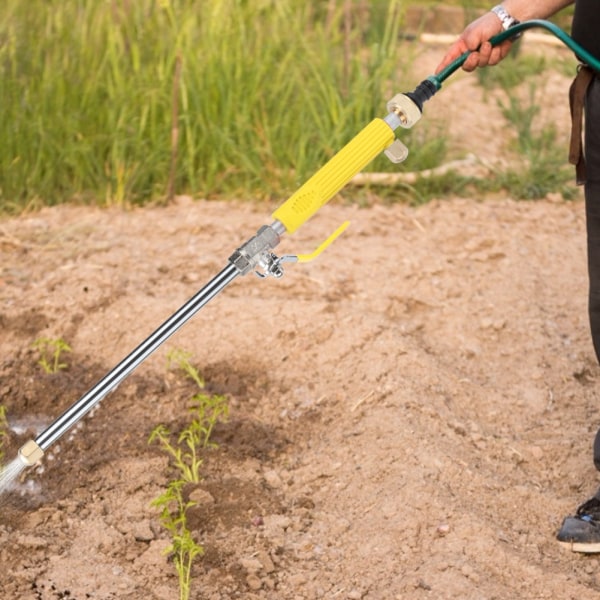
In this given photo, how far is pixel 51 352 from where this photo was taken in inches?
138

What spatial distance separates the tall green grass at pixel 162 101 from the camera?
442 centimetres

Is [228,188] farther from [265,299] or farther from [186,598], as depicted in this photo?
[186,598]

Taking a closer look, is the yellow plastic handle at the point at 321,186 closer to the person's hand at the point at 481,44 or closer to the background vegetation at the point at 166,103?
the person's hand at the point at 481,44

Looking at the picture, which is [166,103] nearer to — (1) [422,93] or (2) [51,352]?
(2) [51,352]

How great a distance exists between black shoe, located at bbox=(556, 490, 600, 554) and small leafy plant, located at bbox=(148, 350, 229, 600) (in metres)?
0.91

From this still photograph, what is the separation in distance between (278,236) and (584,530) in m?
1.10

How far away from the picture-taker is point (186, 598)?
8.15 ft

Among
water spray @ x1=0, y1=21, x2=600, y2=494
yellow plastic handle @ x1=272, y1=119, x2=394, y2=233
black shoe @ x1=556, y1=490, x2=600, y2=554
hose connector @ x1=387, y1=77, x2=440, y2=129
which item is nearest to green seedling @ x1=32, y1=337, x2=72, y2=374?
water spray @ x1=0, y1=21, x2=600, y2=494

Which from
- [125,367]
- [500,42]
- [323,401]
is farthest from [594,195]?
[125,367]

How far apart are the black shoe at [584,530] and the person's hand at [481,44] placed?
1.12m

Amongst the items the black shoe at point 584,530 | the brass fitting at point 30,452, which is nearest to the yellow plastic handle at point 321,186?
the brass fitting at point 30,452

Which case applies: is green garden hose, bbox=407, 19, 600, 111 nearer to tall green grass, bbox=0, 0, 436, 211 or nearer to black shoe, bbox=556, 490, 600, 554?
black shoe, bbox=556, 490, 600, 554

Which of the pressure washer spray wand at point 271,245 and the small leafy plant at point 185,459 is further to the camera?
the small leafy plant at point 185,459

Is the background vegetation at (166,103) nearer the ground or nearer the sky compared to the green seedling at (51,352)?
nearer the sky
